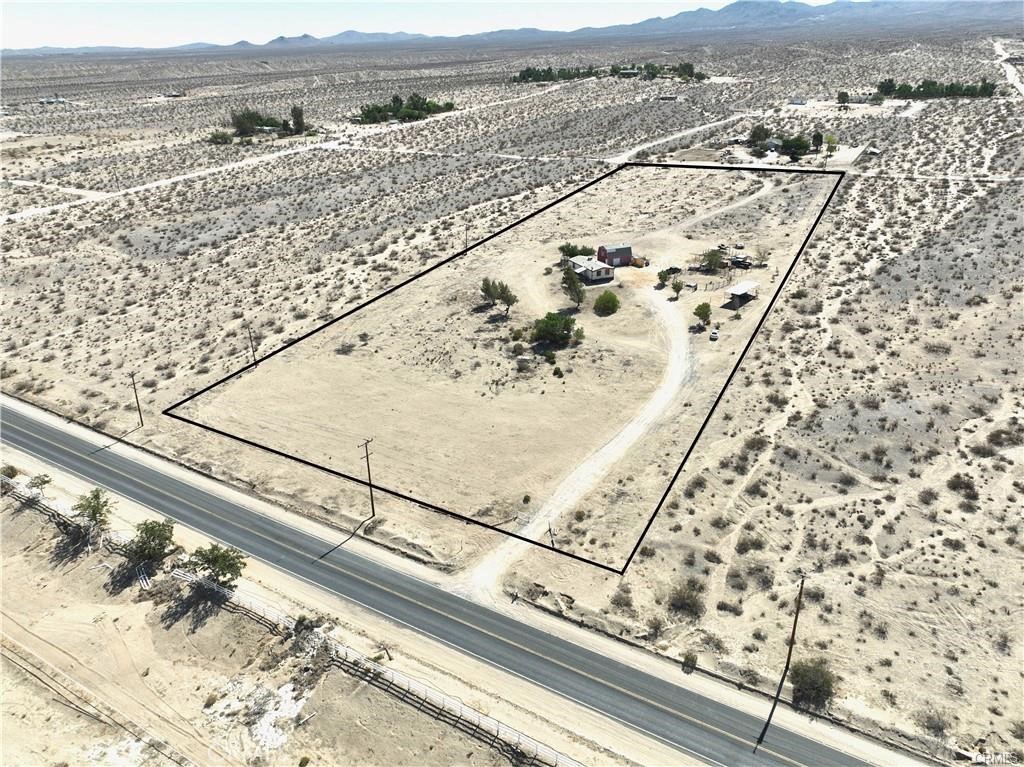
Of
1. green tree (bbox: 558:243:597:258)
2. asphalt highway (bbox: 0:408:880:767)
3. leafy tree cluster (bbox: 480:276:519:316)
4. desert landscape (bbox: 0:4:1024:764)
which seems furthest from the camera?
green tree (bbox: 558:243:597:258)

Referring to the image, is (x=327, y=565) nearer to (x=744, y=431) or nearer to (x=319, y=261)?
(x=744, y=431)

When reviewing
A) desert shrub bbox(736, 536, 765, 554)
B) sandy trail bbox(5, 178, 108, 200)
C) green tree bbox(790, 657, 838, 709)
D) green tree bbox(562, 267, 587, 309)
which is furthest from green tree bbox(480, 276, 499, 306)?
sandy trail bbox(5, 178, 108, 200)

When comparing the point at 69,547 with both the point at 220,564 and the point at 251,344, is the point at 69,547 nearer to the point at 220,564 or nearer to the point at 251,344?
the point at 220,564

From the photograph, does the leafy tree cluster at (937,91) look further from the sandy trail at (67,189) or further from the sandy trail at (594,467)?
the sandy trail at (67,189)

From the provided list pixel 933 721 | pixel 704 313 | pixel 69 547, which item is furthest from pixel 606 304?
pixel 69 547

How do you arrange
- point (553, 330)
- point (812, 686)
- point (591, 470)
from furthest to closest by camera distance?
point (553, 330), point (591, 470), point (812, 686)

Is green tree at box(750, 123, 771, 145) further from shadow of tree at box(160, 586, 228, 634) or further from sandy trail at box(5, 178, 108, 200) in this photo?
shadow of tree at box(160, 586, 228, 634)

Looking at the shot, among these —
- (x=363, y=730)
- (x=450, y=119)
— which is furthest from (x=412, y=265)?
(x=450, y=119)
